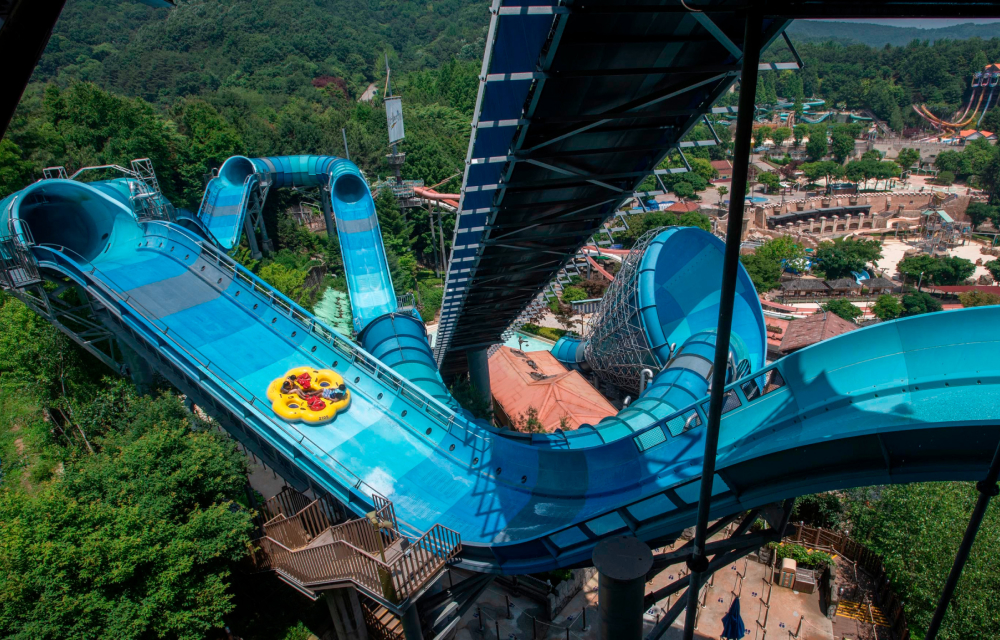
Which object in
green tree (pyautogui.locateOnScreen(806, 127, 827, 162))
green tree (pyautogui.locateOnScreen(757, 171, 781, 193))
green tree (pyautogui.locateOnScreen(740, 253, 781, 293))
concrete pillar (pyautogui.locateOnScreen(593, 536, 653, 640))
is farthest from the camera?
green tree (pyautogui.locateOnScreen(806, 127, 827, 162))

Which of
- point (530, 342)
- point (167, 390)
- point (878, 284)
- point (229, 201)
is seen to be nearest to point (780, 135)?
point (878, 284)

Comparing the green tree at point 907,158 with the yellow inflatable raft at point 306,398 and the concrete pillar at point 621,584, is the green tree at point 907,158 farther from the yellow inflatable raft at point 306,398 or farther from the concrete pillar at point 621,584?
→ the concrete pillar at point 621,584

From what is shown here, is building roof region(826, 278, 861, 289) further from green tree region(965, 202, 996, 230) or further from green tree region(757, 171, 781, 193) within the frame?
green tree region(757, 171, 781, 193)

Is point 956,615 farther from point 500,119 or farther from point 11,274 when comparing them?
point 11,274

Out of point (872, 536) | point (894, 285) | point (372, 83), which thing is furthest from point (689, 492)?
point (372, 83)

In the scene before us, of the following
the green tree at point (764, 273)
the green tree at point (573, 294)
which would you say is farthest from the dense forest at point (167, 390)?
the green tree at point (573, 294)

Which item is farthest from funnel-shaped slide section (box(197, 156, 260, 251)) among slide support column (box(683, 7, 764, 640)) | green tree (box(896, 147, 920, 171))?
green tree (box(896, 147, 920, 171))
